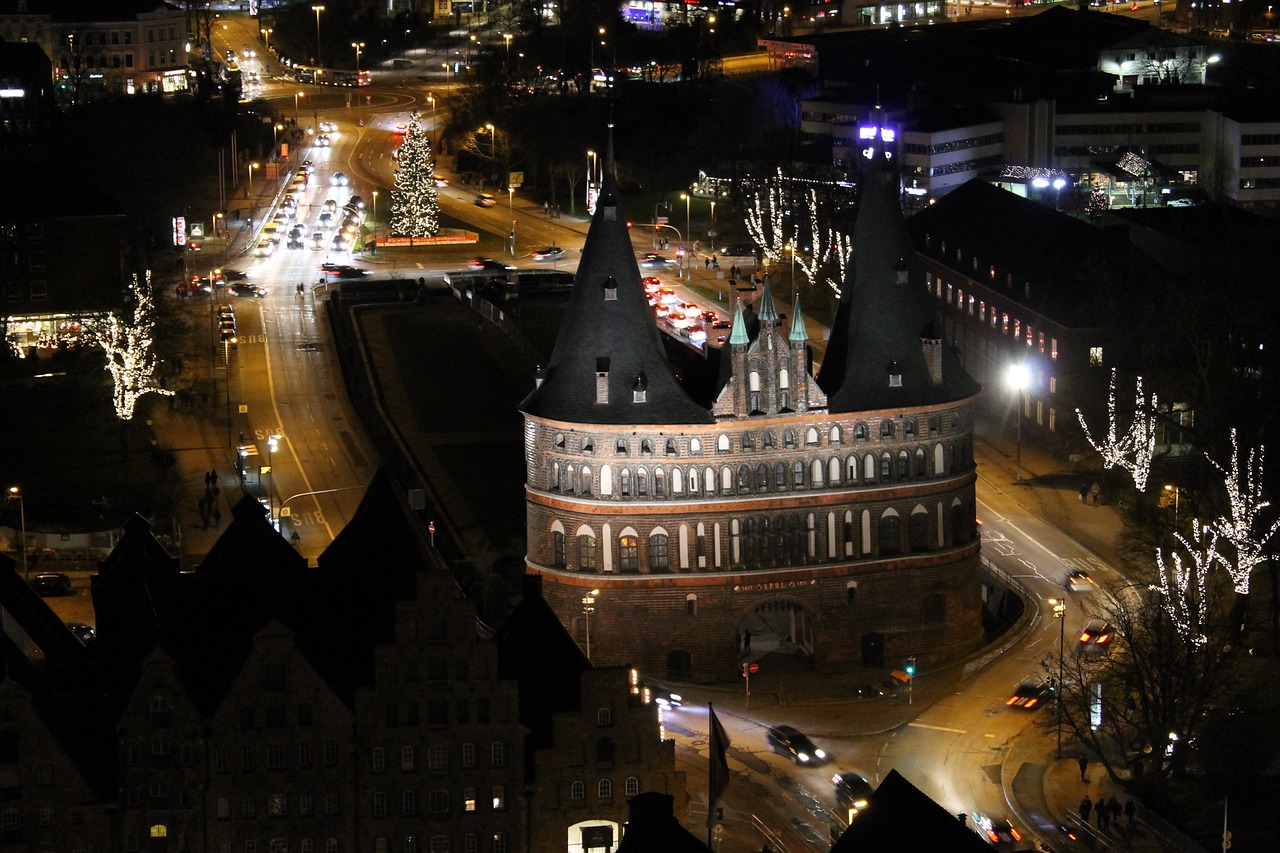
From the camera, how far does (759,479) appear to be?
145 meters

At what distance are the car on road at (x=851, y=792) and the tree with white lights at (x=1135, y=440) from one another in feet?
146

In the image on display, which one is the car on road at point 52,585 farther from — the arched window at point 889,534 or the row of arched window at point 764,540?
the arched window at point 889,534

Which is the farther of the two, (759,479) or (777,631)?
(777,631)

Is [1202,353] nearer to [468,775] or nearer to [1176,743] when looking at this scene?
[1176,743]

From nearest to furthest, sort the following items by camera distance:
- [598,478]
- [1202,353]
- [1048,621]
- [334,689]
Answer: [334,689], [598,478], [1048,621], [1202,353]

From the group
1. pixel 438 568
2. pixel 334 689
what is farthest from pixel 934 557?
pixel 334 689

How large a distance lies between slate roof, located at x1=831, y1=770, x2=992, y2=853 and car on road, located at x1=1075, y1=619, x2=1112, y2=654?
42.6 metres

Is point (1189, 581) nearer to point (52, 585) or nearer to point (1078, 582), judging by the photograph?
point (1078, 582)

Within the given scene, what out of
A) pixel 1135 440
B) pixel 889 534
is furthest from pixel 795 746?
pixel 1135 440

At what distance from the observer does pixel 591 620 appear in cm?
14338

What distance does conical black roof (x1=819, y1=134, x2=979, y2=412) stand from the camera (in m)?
146

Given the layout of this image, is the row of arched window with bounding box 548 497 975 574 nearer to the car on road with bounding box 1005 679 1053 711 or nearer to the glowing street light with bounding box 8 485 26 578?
the car on road with bounding box 1005 679 1053 711

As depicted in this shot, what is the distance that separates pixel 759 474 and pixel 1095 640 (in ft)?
60.8

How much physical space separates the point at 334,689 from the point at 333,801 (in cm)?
432
